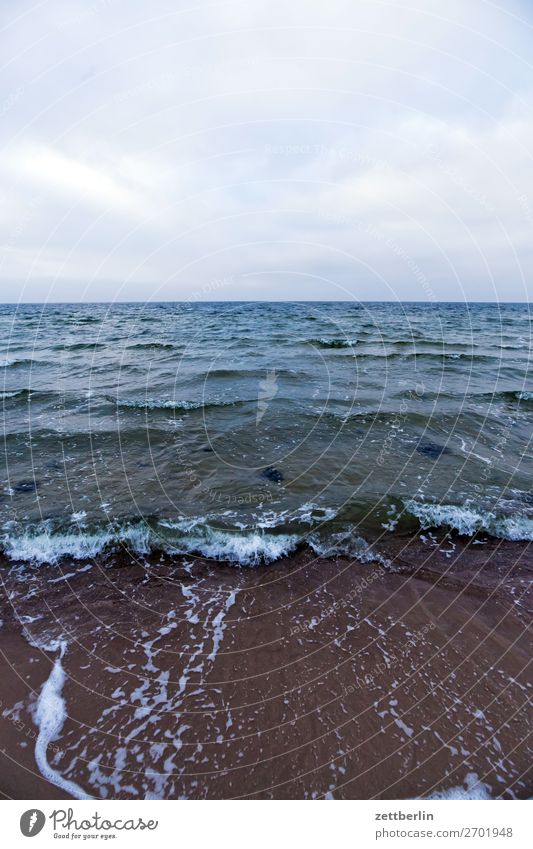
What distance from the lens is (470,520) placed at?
8.27 m

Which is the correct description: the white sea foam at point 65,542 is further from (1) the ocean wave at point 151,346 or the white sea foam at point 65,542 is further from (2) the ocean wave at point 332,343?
(2) the ocean wave at point 332,343

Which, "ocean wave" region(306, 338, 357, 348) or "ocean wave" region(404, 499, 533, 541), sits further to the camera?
"ocean wave" region(306, 338, 357, 348)

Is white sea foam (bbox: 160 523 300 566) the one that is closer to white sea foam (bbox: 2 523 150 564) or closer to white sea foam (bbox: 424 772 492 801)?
white sea foam (bbox: 2 523 150 564)

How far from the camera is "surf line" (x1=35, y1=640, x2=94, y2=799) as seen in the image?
3.89 m

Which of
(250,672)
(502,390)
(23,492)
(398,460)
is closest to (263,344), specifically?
(502,390)

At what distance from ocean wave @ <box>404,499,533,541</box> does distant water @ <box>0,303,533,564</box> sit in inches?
1.8

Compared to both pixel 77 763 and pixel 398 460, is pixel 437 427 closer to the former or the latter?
pixel 398 460

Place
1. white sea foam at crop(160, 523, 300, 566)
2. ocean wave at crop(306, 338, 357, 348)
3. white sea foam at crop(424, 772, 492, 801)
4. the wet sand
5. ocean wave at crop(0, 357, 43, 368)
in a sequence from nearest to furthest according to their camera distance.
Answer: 1. white sea foam at crop(424, 772, 492, 801)
2. the wet sand
3. white sea foam at crop(160, 523, 300, 566)
4. ocean wave at crop(0, 357, 43, 368)
5. ocean wave at crop(306, 338, 357, 348)

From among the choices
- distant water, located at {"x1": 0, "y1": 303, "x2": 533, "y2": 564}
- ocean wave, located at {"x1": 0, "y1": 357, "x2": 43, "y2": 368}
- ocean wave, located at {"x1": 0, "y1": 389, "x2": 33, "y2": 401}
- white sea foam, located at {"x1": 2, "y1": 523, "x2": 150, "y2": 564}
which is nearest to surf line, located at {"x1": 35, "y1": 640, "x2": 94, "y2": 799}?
white sea foam, located at {"x1": 2, "y1": 523, "x2": 150, "y2": 564}

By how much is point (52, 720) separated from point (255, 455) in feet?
26.5

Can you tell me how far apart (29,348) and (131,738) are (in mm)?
34193

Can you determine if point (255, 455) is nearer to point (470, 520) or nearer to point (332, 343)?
point (470, 520)

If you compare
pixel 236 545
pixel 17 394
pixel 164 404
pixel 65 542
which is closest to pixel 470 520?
pixel 236 545

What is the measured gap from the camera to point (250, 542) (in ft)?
24.7
